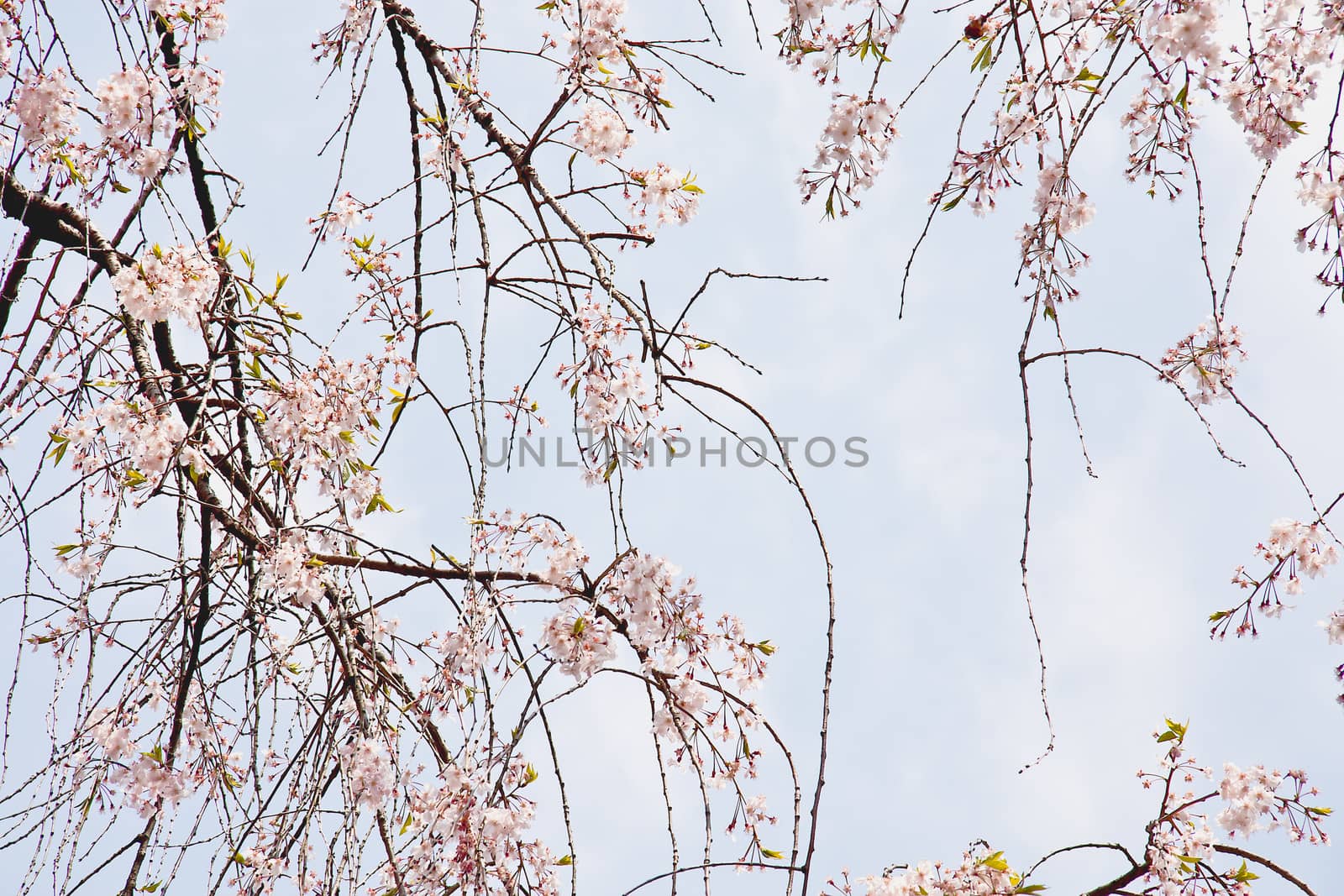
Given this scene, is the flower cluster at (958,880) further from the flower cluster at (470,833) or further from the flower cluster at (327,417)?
the flower cluster at (327,417)

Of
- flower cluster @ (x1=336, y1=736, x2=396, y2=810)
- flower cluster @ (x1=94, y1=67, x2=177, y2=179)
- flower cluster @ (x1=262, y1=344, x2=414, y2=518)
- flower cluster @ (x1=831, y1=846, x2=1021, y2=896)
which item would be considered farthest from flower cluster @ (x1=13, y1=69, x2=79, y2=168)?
flower cluster @ (x1=831, y1=846, x2=1021, y2=896)

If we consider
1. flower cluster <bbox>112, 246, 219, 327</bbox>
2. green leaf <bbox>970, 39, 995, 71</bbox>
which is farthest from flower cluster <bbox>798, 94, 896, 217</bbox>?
flower cluster <bbox>112, 246, 219, 327</bbox>

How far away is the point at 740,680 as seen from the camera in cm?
213

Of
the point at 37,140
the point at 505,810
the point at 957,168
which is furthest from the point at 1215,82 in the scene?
the point at 37,140

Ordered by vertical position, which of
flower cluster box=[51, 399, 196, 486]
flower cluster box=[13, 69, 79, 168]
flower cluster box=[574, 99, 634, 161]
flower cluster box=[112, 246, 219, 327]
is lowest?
flower cluster box=[51, 399, 196, 486]

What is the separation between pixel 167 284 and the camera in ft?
7.06

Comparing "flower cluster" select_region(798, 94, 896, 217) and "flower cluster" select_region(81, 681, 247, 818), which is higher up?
"flower cluster" select_region(798, 94, 896, 217)

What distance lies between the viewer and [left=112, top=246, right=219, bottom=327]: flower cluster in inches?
83.8

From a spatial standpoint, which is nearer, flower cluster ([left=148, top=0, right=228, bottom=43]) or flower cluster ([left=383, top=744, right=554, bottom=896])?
flower cluster ([left=383, top=744, right=554, bottom=896])

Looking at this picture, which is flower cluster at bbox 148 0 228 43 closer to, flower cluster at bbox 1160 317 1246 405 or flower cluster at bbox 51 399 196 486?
flower cluster at bbox 51 399 196 486

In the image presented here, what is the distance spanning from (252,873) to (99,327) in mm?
1300

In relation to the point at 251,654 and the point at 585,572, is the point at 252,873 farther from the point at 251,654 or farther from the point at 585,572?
the point at 585,572

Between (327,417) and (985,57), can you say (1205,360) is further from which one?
(327,417)

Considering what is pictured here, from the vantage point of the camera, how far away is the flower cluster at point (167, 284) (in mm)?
2129
